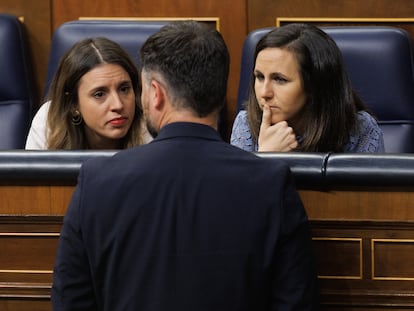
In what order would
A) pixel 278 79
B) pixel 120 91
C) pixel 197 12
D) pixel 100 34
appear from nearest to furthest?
pixel 278 79 < pixel 120 91 < pixel 100 34 < pixel 197 12

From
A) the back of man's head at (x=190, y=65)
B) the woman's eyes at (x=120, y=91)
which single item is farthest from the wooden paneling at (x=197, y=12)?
the back of man's head at (x=190, y=65)

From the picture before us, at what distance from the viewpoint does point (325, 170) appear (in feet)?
3.43

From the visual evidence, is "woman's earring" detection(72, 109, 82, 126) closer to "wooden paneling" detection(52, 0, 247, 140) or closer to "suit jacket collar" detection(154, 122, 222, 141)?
"wooden paneling" detection(52, 0, 247, 140)

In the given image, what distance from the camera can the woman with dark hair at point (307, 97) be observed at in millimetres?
1487

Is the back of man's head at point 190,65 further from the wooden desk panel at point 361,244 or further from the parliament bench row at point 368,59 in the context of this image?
the parliament bench row at point 368,59

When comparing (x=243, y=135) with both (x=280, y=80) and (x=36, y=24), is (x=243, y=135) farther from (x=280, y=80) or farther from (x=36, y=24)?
(x=36, y=24)

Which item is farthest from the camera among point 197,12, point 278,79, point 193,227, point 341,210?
point 197,12

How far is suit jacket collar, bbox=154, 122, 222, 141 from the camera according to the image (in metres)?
0.90

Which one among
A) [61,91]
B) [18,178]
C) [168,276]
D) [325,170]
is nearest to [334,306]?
[325,170]

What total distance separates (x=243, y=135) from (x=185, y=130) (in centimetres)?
69

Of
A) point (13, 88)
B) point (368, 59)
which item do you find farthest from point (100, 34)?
point (368, 59)

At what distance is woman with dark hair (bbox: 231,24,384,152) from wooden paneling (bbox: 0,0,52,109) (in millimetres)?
620

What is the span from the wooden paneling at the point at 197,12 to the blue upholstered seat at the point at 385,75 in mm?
209

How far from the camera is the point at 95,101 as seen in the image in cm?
159
